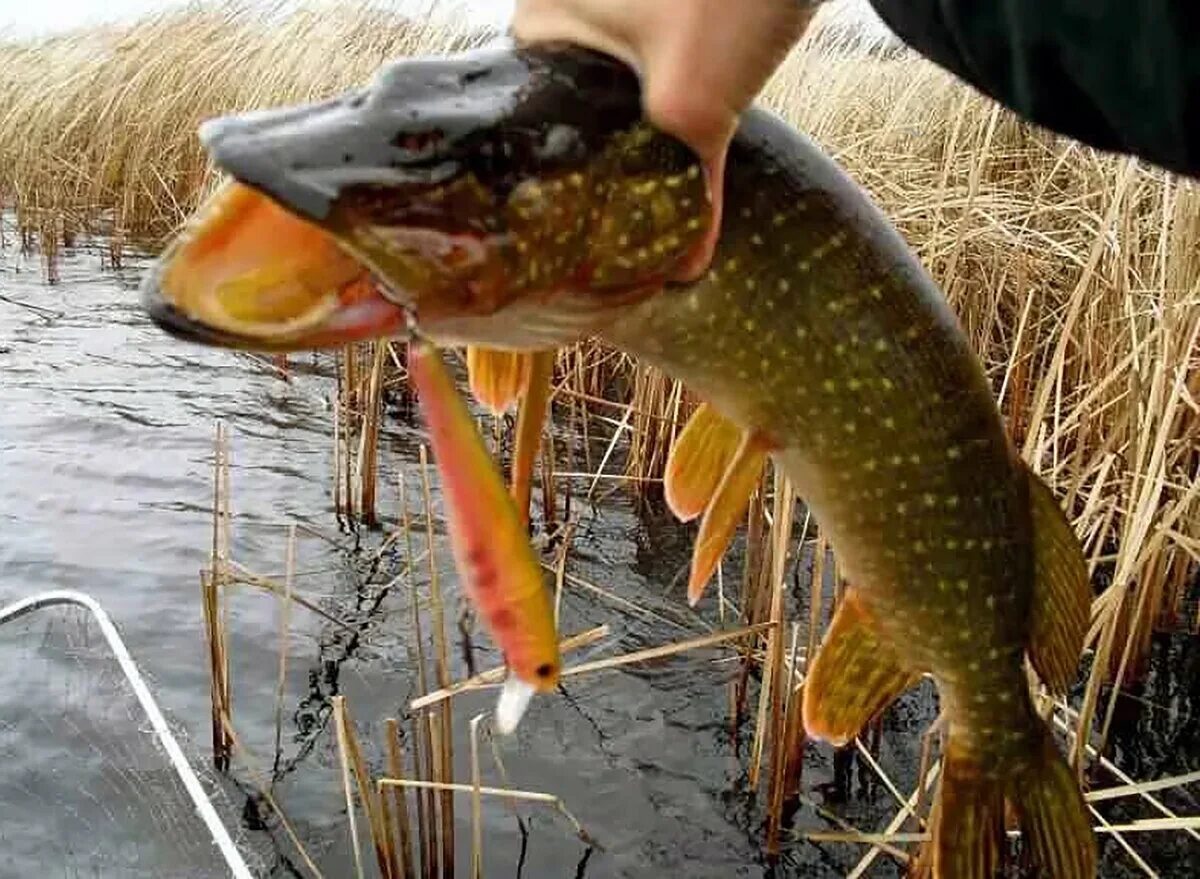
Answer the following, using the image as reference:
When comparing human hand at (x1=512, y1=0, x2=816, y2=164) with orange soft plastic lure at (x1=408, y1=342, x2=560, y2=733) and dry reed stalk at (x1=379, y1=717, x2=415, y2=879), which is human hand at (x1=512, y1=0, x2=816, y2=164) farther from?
dry reed stalk at (x1=379, y1=717, x2=415, y2=879)

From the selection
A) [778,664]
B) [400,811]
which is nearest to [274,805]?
[400,811]

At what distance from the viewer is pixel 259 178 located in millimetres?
807

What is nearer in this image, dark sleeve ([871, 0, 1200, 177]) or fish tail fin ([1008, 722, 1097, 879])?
dark sleeve ([871, 0, 1200, 177])

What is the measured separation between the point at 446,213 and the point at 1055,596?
91 cm

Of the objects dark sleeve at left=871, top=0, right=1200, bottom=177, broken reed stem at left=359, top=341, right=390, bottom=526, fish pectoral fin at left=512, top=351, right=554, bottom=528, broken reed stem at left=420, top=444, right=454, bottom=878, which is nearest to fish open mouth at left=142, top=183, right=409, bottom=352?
fish pectoral fin at left=512, top=351, right=554, bottom=528

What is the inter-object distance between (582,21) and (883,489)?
597mm

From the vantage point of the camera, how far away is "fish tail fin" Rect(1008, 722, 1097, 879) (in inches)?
59.6

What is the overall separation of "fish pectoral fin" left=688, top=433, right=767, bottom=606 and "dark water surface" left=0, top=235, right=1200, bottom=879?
163cm

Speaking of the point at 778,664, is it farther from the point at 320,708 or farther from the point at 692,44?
the point at 692,44

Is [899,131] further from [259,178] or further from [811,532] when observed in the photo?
[259,178]

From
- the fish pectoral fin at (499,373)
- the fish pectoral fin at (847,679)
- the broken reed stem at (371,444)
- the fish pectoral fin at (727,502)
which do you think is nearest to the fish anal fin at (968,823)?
the fish pectoral fin at (847,679)

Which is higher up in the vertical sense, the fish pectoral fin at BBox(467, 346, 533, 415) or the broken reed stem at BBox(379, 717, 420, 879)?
the fish pectoral fin at BBox(467, 346, 533, 415)

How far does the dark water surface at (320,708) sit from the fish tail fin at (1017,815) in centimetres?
129

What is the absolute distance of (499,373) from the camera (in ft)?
3.86
